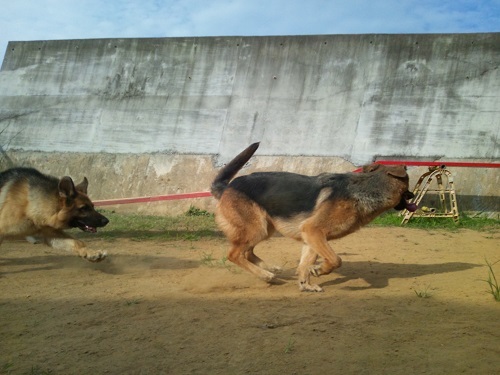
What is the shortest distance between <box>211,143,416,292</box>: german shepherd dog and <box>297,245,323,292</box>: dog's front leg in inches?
0.5

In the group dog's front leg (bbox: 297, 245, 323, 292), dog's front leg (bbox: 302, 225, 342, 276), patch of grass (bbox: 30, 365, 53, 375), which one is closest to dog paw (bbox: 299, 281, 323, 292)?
dog's front leg (bbox: 297, 245, 323, 292)

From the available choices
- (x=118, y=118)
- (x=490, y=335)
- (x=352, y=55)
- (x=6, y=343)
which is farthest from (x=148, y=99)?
(x=490, y=335)

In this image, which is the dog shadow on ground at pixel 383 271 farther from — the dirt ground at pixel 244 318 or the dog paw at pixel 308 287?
the dog paw at pixel 308 287

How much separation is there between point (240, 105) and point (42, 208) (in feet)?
23.2

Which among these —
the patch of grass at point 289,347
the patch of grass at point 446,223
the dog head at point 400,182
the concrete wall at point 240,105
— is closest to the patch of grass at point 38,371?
the patch of grass at point 289,347

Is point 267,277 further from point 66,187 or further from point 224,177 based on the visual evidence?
point 66,187

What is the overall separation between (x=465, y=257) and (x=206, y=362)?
180 inches

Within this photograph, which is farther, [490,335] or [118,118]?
[118,118]

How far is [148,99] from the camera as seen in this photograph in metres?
13.0

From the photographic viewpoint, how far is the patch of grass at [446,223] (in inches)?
338

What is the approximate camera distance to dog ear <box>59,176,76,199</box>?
6.00 m

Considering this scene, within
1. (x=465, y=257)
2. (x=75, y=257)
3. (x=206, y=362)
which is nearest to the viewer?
(x=206, y=362)

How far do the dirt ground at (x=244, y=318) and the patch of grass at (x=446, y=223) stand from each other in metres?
2.12

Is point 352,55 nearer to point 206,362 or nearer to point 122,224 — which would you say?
point 122,224
